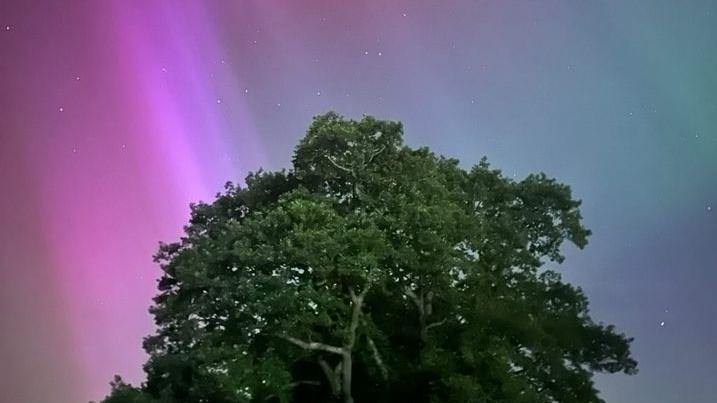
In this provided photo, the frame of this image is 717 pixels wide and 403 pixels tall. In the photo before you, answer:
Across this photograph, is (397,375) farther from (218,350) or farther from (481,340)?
(218,350)

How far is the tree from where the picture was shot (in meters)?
18.9

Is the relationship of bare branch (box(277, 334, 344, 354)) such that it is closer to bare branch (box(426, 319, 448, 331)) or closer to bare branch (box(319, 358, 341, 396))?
bare branch (box(319, 358, 341, 396))

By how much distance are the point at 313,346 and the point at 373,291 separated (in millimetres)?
2598

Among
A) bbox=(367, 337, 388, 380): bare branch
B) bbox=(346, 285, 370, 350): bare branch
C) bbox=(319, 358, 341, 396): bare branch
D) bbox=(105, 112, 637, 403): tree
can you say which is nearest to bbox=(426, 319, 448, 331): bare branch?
bbox=(105, 112, 637, 403): tree

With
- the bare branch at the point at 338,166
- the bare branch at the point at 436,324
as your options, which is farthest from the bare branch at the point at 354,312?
the bare branch at the point at 338,166

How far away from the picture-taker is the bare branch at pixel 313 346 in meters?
19.8

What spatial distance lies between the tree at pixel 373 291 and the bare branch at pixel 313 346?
0.20 feet

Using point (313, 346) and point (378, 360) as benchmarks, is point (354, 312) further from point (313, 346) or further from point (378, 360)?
point (378, 360)

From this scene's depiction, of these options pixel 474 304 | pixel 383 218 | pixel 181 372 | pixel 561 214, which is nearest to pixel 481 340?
pixel 474 304

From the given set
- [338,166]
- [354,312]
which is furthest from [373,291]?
[338,166]

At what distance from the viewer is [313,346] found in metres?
20.4

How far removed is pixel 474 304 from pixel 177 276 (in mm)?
8150

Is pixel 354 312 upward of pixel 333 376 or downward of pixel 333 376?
upward

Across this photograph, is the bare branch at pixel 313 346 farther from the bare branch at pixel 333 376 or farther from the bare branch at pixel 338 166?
the bare branch at pixel 338 166
